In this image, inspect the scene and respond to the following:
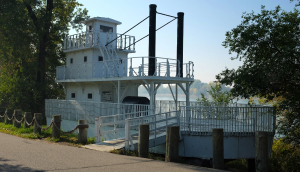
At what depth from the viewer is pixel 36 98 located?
96.2ft

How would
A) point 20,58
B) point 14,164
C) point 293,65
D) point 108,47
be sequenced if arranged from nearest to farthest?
1. point 14,164
2. point 293,65
3. point 108,47
4. point 20,58

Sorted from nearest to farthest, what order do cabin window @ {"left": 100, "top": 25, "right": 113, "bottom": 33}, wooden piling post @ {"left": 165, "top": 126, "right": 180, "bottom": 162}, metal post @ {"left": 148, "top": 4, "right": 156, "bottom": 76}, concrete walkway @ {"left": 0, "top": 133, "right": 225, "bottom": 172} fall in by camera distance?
concrete walkway @ {"left": 0, "top": 133, "right": 225, "bottom": 172}, wooden piling post @ {"left": 165, "top": 126, "right": 180, "bottom": 162}, metal post @ {"left": 148, "top": 4, "right": 156, "bottom": 76}, cabin window @ {"left": 100, "top": 25, "right": 113, "bottom": 33}

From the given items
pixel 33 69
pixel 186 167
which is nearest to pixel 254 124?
pixel 186 167

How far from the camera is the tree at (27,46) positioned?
26.3 metres

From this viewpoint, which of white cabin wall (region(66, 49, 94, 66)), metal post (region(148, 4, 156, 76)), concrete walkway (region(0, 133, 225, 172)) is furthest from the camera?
white cabin wall (region(66, 49, 94, 66))

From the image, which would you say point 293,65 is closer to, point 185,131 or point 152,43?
point 185,131

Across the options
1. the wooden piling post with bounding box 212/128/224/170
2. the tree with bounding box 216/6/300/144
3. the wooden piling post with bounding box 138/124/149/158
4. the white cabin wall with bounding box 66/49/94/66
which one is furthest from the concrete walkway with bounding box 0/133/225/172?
the white cabin wall with bounding box 66/49/94/66

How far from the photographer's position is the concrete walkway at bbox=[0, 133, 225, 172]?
8492 millimetres

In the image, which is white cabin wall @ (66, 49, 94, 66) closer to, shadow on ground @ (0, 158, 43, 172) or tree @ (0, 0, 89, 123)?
tree @ (0, 0, 89, 123)

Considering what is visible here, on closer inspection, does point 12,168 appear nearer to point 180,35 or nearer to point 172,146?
point 172,146

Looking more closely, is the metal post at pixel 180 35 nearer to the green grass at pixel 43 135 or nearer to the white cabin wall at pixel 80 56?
the white cabin wall at pixel 80 56

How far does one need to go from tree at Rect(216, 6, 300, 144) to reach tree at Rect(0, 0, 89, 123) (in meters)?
18.8

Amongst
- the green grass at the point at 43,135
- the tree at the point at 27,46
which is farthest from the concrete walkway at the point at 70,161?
the tree at the point at 27,46

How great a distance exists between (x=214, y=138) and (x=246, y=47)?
20.1ft
